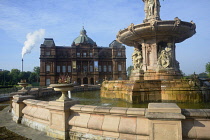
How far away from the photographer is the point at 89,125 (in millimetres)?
3975

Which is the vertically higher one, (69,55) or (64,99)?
(69,55)

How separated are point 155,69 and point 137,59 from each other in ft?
5.91

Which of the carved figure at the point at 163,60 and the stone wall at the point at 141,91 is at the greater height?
the carved figure at the point at 163,60

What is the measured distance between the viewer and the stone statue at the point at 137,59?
11.8 metres

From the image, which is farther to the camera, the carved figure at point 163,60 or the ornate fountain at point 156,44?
the carved figure at point 163,60

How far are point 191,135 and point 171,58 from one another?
8.26 m

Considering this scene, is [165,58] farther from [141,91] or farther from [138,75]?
[141,91]

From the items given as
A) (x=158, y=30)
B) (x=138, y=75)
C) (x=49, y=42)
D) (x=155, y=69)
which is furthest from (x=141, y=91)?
(x=49, y=42)

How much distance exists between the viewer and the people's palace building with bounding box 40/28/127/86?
179ft

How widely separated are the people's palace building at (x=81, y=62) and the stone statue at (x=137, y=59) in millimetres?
43495

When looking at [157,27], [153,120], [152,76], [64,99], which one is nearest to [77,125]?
[64,99]

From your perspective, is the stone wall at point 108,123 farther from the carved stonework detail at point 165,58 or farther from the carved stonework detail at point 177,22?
the carved stonework detail at point 177,22

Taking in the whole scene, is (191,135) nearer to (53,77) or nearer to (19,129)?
(19,129)

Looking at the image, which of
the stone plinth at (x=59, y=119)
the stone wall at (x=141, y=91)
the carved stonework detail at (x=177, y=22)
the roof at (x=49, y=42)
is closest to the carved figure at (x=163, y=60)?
the carved stonework detail at (x=177, y=22)
